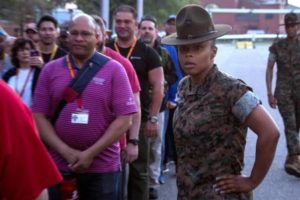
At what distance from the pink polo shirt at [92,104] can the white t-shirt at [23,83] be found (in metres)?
1.02

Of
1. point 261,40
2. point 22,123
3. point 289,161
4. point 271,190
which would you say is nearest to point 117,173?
point 22,123

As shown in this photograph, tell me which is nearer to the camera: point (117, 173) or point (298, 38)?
point (117, 173)

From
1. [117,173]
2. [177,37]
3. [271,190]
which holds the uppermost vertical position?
[177,37]

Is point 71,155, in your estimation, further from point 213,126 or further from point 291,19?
point 291,19

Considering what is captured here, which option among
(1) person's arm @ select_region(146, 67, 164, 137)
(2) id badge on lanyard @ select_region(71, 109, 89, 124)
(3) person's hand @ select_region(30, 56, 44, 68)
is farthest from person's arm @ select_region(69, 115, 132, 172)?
(1) person's arm @ select_region(146, 67, 164, 137)

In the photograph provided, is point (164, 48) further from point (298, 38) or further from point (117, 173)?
point (117, 173)

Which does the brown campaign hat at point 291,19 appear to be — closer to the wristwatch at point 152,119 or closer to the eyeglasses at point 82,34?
the wristwatch at point 152,119

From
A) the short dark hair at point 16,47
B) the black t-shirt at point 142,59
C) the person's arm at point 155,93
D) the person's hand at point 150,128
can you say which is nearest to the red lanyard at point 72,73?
the short dark hair at point 16,47

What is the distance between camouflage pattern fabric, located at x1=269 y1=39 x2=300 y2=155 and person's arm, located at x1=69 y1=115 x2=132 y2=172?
428 cm

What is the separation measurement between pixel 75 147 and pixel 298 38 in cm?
468

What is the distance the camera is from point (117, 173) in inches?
166

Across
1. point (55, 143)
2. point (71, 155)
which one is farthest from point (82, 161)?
point (55, 143)

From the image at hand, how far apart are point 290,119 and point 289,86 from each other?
438 millimetres

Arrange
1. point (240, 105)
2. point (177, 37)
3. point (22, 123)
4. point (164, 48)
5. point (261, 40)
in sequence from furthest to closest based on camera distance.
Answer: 1. point (261, 40)
2. point (164, 48)
3. point (177, 37)
4. point (240, 105)
5. point (22, 123)
